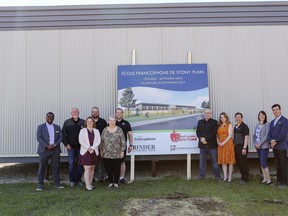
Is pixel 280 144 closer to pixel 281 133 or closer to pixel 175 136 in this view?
pixel 281 133

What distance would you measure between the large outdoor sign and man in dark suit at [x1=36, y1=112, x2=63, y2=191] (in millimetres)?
1865

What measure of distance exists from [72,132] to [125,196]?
2.02m

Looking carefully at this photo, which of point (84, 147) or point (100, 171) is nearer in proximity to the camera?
point (84, 147)

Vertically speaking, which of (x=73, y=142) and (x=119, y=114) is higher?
(x=119, y=114)

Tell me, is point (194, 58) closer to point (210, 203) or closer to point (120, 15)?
point (120, 15)

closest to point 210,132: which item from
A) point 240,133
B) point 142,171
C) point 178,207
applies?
point 240,133

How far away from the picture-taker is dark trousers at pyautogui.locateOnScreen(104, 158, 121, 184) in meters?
6.95

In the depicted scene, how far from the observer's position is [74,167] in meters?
7.24

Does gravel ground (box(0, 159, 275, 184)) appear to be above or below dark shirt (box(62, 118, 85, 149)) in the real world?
below

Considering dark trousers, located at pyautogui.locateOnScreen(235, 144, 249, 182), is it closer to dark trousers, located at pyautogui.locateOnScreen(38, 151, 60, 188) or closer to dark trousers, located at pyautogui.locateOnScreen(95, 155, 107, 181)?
dark trousers, located at pyautogui.locateOnScreen(95, 155, 107, 181)

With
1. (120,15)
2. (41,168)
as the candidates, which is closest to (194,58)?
(120,15)

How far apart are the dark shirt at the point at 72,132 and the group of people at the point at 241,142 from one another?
2.89 metres

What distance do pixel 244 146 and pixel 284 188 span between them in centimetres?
121

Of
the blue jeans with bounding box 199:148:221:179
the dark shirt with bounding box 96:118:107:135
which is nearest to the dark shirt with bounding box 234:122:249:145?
the blue jeans with bounding box 199:148:221:179
